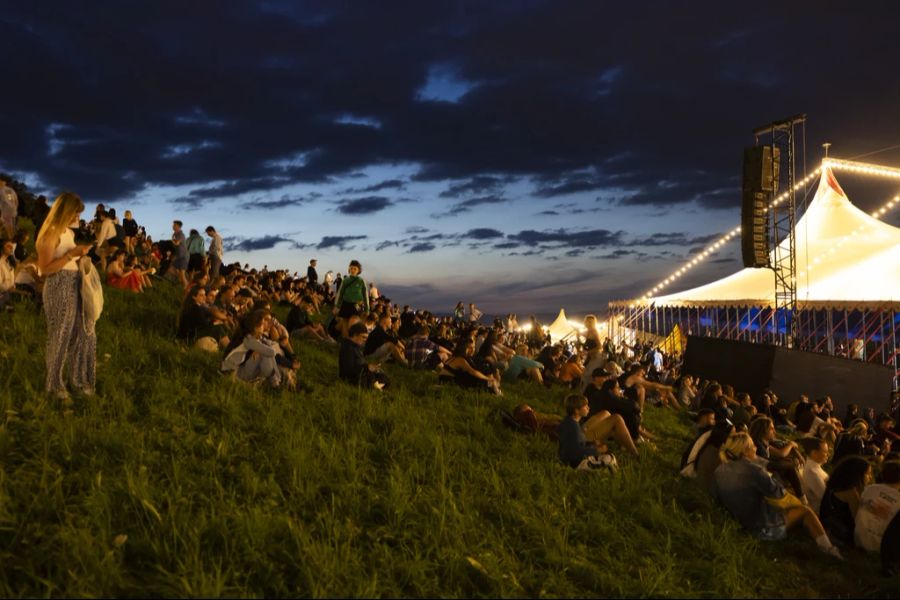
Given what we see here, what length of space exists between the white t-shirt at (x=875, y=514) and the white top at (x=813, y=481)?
3.78ft

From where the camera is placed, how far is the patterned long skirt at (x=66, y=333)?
19.9 feet

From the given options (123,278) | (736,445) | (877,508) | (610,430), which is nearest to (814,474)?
(877,508)

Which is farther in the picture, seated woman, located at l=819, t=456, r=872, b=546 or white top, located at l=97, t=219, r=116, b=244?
white top, located at l=97, t=219, r=116, b=244

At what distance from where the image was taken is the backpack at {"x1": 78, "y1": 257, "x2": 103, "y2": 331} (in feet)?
20.3

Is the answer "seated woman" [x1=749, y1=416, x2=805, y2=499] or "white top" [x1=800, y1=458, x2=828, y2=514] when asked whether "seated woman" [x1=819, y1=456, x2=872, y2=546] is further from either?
"white top" [x1=800, y1=458, x2=828, y2=514]

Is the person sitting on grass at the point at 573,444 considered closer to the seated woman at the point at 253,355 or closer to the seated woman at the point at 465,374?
the seated woman at the point at 465,374

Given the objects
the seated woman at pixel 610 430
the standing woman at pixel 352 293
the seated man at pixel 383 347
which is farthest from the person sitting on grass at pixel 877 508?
the standing woman at pixel 352 293

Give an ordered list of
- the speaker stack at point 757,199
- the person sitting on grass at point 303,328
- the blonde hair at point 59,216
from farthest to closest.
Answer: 1. the speaker stack at point 757,199
2. the person sitting on grass at point 303,328
3. the blonde hair at point 59,216

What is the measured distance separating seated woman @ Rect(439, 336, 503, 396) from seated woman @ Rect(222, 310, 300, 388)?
363 centimetres

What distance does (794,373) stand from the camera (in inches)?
678

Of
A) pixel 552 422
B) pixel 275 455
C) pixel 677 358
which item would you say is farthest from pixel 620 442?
pixel 677 358

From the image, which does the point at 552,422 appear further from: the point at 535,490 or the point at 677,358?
the point at 677,358

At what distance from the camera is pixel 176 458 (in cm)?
560

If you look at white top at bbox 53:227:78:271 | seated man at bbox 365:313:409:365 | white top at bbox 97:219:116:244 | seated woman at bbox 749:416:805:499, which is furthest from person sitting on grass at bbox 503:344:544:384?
white top at bbox 97:219:116:244
